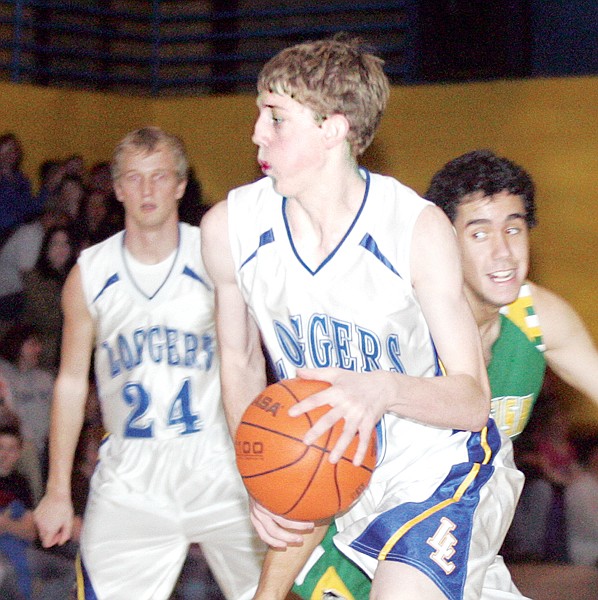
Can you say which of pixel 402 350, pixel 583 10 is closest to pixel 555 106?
pixel 583 10

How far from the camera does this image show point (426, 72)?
9.13 metres

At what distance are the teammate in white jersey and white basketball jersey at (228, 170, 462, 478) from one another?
1.44 metres

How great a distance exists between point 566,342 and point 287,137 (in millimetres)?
1389

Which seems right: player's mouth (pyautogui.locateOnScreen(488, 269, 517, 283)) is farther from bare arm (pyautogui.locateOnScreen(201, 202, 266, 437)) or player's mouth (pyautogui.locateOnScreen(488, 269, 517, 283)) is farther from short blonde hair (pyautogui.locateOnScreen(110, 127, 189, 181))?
short blonde hair (pyautogui.locateOnScreen(110, 127, 189, 181))

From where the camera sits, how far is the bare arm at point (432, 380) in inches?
104

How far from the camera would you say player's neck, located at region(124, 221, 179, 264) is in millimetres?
4895

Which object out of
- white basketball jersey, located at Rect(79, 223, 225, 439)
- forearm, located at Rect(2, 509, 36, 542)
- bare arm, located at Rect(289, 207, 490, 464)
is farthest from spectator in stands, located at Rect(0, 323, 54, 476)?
bare arm, located at Rect(289, 207, 490, 464)

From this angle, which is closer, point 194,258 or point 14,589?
point 194,258

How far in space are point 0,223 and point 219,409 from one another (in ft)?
12.0

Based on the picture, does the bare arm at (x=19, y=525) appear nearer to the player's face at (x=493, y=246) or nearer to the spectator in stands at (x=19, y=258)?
the spectator in stands at (x=19, y=258)

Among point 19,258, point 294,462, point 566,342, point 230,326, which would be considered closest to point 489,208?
→ point 566,342

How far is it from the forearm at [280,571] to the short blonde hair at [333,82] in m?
1.18

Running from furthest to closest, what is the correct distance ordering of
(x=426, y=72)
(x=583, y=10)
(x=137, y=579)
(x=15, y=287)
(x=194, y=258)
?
1. (x=426, y=72)
2. (x=583, y=10)
3. (x=15, y=287)
4. (x=194, y=258)
5. (x=137, y=579)

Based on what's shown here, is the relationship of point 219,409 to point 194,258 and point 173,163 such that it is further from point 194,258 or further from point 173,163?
point 173,163
